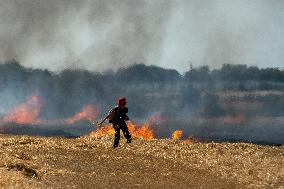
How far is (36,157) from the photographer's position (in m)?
29.5

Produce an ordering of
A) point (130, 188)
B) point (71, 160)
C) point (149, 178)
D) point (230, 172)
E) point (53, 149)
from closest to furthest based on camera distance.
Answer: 1. point (130, 188)
2. point (149, 178)
3. point (230, 172)
4. point (71, 160)
5. point (53, 149)

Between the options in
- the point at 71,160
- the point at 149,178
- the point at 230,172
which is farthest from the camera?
the point at 71,160

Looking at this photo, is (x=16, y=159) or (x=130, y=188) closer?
(x=130, y=188)

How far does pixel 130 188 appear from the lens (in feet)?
72.7

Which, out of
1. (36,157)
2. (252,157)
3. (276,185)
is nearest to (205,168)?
(252,157)

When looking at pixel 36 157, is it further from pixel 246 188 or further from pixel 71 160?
pixel 246 188

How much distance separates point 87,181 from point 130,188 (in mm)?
2489

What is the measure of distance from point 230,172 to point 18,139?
17.9 m

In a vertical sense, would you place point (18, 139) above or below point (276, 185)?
above

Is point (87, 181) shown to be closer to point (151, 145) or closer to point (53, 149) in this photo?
point (53, 149)

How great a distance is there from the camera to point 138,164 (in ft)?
94.3

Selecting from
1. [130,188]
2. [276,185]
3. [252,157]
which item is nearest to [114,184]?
[130,188]

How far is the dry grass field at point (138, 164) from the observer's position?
2331cm

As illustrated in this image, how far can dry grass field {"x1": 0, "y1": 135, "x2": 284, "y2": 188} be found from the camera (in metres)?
23.3
